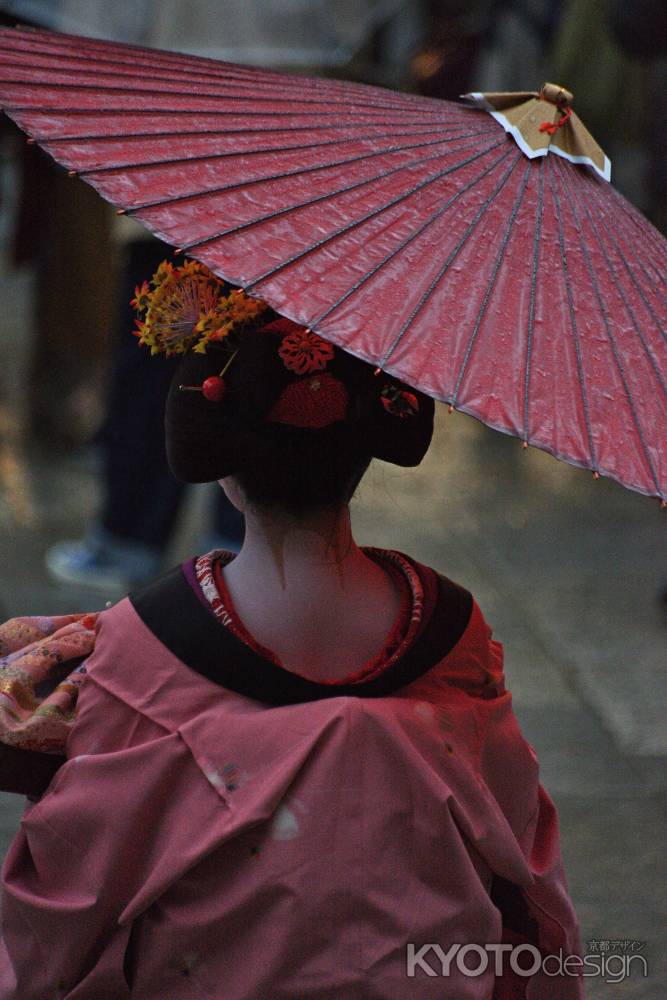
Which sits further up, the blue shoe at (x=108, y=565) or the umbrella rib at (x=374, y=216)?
the umbrella rib at (x=374, y=216)

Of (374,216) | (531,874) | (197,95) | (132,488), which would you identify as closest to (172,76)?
(197,95)

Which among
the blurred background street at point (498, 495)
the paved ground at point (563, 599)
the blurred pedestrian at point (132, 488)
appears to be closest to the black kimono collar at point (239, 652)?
the paved ground at point (563, 599)

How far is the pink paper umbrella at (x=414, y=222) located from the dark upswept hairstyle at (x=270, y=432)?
0.17 m

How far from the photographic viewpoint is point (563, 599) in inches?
186

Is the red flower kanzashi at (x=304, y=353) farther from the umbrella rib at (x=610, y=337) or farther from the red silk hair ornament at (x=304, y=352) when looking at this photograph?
the umbrella rib at (x=610, y=337)

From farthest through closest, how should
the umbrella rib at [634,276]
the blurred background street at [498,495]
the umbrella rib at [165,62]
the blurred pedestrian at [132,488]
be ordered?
the blurred pedestrian at [132,488] → the blurred background street at [498,495] → the umbrella rib at [165,62] → the umbrella rib at [634,276]

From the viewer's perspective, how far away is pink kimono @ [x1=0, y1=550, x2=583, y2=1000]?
1633mm

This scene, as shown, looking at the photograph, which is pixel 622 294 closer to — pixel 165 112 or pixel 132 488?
pixel 165 112

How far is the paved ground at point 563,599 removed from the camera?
3.21 metres

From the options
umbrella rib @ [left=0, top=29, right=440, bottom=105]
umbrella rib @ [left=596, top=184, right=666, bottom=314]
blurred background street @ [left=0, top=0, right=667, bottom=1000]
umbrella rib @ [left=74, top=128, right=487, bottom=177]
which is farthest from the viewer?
blurred background street @ [left=0, top=0, right=667, bottom=1000]

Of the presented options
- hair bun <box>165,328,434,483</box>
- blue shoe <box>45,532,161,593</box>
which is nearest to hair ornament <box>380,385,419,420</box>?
hair bun <box>165,328,434,483</box>

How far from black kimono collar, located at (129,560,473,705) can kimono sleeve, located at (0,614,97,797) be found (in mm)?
118

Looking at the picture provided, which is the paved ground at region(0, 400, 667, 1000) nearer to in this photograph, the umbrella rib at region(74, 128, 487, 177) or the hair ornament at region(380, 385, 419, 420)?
the hair ornament at region(380, 385, 419, 420)

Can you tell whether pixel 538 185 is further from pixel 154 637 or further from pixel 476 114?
pixel 154 637
